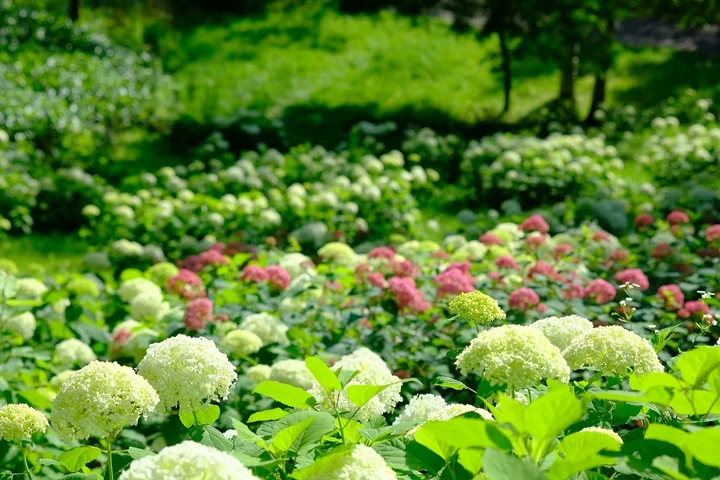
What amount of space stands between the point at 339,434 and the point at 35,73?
783 centimetres

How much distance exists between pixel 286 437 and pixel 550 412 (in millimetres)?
403

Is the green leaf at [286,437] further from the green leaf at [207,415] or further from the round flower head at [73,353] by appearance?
the round flower head at [73,353]

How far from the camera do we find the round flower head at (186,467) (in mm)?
958

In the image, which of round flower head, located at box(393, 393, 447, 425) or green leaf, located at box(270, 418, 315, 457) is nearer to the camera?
green leaf, located at box(270, 418, 315, 457)

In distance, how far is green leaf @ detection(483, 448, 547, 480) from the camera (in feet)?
2.95

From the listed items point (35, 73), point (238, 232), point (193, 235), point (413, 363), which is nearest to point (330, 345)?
point (413, 363)

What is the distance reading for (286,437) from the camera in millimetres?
1227

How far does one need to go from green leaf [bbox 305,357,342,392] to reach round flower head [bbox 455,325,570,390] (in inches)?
7.5

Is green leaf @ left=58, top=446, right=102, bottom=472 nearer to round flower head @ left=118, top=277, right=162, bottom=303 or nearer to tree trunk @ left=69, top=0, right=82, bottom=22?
round flower head @ left=118, top=277, right=162, bottom=303

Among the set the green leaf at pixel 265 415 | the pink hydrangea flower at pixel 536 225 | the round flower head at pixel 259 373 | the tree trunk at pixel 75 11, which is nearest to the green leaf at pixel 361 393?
the green leaf at pixel 265 415

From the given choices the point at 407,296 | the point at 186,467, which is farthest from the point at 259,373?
the point at 186,467

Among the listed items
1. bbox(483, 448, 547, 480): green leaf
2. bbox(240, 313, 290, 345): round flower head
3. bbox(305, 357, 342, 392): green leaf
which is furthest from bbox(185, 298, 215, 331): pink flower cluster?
bbox(483, 448, 547, 480): green leaf

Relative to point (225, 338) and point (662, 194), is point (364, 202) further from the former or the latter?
point (225, 338)

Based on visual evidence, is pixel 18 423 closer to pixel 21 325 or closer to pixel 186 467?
pixel 186 467
